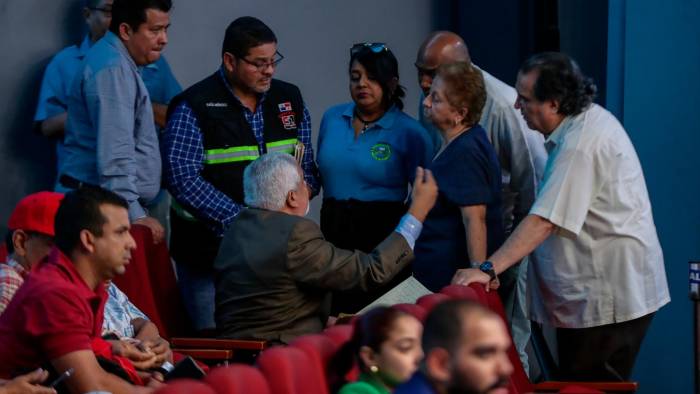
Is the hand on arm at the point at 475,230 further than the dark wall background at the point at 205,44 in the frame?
No

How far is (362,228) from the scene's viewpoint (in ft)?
16.0

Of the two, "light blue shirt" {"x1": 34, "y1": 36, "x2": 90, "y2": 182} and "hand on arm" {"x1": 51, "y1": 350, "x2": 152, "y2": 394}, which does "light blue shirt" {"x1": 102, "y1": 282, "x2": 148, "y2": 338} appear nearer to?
"hand on arm" {"x1": 51, "y1": 350, "x2": 152, "y2": 394}

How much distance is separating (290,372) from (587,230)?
1.85 m

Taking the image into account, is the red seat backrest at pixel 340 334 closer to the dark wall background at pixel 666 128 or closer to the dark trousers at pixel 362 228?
the dark trousers at pixel 362 228

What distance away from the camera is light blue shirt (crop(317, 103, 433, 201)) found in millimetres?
4863

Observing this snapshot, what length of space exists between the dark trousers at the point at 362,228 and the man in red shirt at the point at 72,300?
159 cm

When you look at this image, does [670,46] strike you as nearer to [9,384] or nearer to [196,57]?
[196,57]

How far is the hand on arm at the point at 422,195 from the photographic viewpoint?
419cm

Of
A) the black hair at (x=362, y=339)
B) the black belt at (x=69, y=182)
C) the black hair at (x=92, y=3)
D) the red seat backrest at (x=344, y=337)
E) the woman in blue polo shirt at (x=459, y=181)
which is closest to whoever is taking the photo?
the black hair at (x=362, y=339)

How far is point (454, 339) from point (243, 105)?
278 centimetres

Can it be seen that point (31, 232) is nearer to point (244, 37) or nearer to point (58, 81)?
point (244, 37)

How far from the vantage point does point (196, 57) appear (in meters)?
6.32

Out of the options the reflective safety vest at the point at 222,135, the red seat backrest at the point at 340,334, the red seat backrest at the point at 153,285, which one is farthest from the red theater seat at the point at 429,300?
the reflective safety vest at the point at 222,135

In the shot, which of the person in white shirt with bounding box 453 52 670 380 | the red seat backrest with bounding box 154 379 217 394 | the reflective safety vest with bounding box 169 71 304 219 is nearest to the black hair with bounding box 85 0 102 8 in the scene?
the reflective safety vest with bounding box 169 71 304 219
